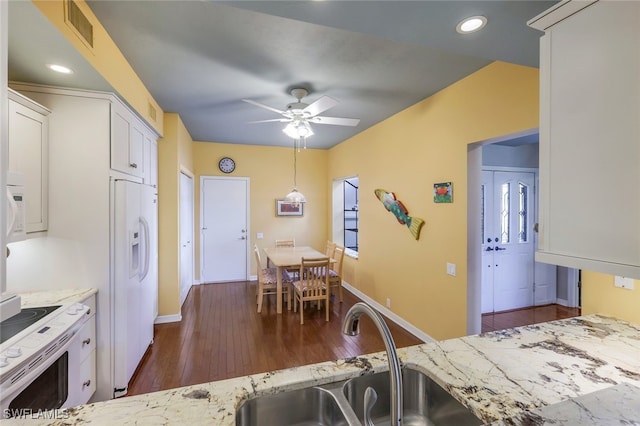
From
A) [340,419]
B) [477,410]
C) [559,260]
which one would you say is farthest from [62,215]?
[559,260]

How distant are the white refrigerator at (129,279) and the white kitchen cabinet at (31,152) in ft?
1.36

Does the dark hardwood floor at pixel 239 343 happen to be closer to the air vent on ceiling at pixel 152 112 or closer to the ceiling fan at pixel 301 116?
the ceiling fan at pixel 301 116

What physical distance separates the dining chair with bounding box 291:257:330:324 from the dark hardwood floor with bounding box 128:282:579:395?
293 millimetres

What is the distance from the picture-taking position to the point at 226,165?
545cm

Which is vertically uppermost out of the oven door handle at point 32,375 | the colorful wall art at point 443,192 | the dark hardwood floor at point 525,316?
the colorful wall art at point 443,192

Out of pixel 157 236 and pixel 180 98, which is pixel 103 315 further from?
pixel 180 98

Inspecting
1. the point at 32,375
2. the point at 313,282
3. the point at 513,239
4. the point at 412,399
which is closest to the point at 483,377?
the point at 412,399

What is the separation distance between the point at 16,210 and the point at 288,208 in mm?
4416

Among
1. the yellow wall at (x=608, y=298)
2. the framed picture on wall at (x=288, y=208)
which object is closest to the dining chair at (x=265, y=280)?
the framed picture on wall at (x=288, y=208)

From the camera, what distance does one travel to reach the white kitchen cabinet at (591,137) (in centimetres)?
84

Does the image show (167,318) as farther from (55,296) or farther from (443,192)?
(443,192)

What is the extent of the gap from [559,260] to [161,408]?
149 cm

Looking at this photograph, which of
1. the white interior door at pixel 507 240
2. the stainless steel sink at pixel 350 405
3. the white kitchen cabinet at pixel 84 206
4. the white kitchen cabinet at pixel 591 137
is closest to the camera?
the white kitchen cabinet at pixel 591 137

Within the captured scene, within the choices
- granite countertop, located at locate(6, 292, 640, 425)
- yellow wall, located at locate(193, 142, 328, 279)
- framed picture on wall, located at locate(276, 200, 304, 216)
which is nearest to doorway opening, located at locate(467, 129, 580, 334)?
granite countertop, located at locate(6, 292, 640, 425)
